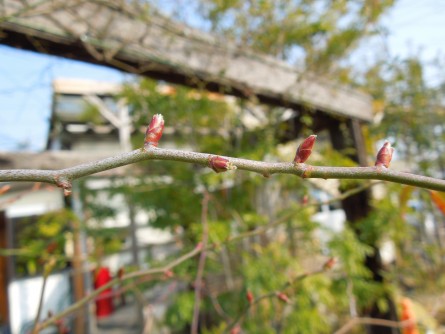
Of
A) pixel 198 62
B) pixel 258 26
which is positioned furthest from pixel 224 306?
pixel 258 26

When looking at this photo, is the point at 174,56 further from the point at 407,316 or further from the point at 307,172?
the point at 407,316

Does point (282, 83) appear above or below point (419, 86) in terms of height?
below

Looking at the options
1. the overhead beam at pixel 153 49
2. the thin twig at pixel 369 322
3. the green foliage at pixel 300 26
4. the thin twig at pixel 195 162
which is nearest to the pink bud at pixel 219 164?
the thin twig at pixel 195 162

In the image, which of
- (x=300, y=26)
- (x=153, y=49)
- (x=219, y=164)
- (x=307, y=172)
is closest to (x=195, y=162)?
(x=219, y=164)

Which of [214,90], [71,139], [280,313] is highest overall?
[71,139]

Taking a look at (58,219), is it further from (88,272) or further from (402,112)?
(402,112)

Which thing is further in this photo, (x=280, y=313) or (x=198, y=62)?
(x=280, y=313)

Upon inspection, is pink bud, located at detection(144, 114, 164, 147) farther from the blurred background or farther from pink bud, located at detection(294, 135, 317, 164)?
the blurred background
